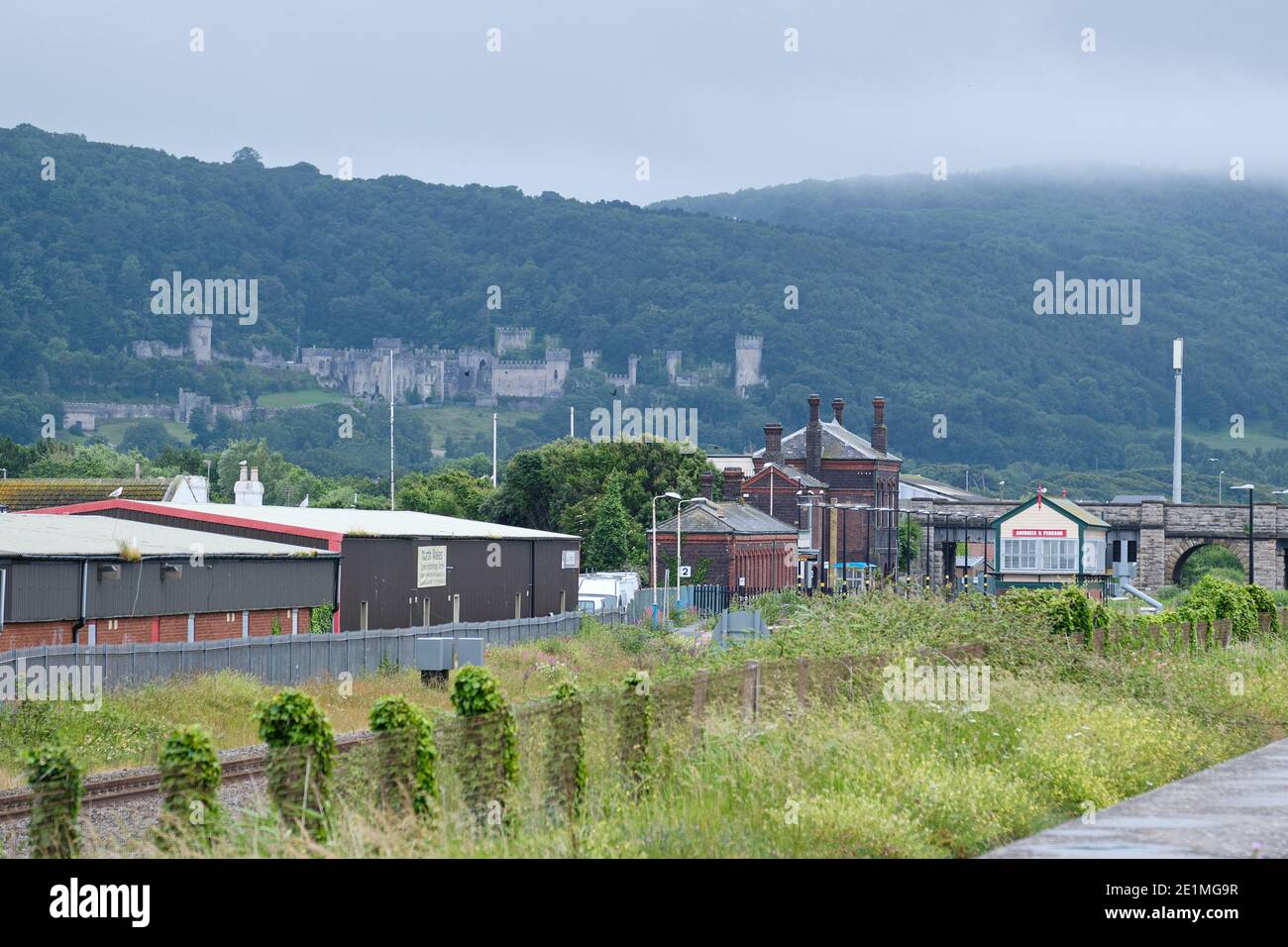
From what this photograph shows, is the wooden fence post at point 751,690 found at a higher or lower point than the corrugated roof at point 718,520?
higher

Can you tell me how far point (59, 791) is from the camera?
12094 millimetres

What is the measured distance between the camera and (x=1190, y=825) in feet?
42.2

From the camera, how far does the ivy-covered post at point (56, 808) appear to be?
39.3 feet

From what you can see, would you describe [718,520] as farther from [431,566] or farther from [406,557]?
[406,557]

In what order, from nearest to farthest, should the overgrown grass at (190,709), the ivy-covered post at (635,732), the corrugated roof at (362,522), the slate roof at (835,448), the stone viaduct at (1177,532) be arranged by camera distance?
the ivy-covered post at (635,732)
the overgrown grass at (190,709)
the corrugated roof at (362,522)
the stone viaduct at (1177,532)
the slate roof at (835,448)

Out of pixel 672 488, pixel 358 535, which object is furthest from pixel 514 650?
pixel 672 488

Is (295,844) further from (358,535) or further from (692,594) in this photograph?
(692,594)

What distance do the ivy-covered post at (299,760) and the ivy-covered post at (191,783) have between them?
0.43 metres

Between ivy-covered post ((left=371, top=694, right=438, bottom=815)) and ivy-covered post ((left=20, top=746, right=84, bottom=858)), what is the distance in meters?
2.17

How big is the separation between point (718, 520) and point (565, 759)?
231ft

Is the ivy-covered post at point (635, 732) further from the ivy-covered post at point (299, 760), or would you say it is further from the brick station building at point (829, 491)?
the brick station building at point (829, 491)

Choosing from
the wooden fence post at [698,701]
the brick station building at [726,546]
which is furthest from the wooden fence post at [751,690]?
the brick station building at [726,546]

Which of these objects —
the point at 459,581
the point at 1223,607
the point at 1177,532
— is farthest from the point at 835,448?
the point at 1223,607
